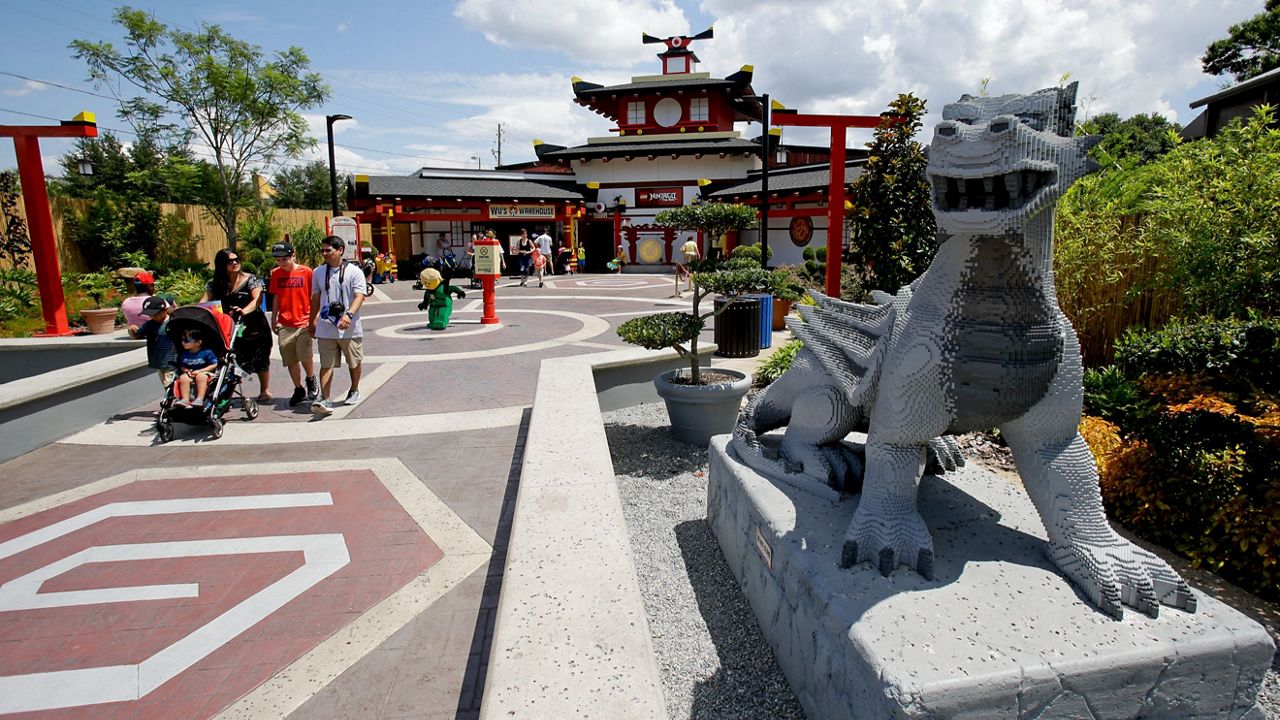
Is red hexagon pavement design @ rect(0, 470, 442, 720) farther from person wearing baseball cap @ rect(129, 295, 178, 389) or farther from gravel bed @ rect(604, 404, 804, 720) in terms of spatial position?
person wearing baseball cap @ rect(129, 295, 178, 389)

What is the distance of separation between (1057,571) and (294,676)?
290 cm

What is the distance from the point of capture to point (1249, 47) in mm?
19828

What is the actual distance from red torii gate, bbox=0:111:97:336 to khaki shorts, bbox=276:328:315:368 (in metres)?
6.64

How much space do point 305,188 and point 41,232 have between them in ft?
145

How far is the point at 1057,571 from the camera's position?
2.32 m

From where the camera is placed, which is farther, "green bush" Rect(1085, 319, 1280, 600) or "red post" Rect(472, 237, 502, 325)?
"red post" Rect(472, 237, 502, 325)

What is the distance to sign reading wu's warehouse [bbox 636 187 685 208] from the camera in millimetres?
27203

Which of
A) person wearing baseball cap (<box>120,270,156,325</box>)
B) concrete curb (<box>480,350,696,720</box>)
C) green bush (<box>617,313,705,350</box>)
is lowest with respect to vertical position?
concrete curb (<box>480,350,696,720</box>)

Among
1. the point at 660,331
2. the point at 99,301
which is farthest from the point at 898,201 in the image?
the point at 99,301

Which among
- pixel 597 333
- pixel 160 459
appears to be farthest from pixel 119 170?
pixel 160 459

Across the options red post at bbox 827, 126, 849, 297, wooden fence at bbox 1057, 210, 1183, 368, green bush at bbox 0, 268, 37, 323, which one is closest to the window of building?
red post at bbox 827, 126, 849, 297

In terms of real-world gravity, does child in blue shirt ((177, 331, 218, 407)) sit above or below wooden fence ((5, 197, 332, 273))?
below

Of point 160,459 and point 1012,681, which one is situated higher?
point 1012,681

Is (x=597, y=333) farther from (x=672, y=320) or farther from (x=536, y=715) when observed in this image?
(x=536, y=715)
